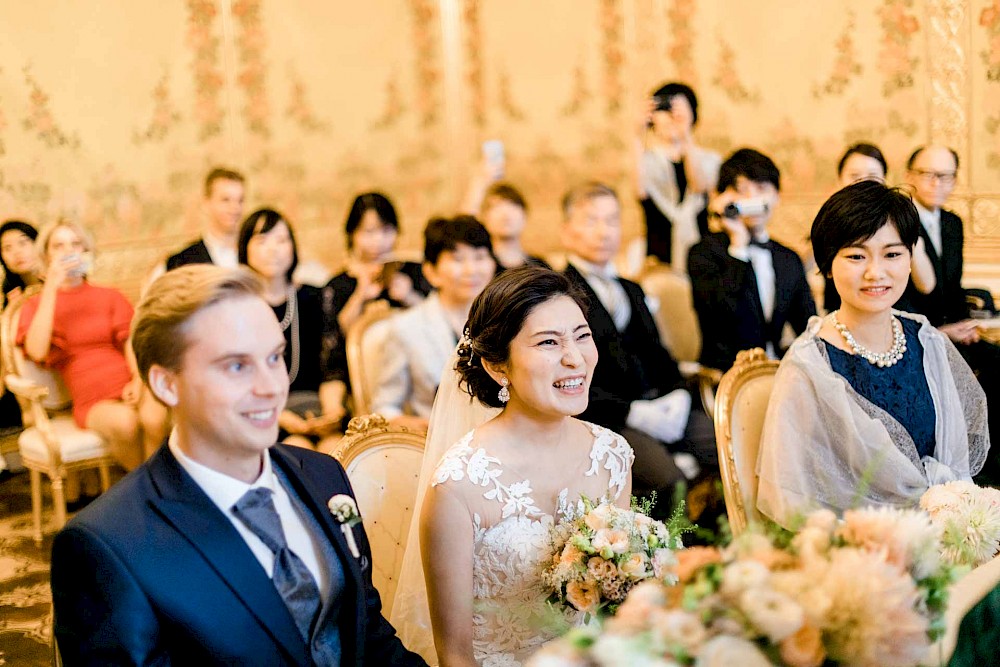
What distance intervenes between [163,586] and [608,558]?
33.5 inches

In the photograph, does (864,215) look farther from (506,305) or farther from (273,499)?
(273,499)

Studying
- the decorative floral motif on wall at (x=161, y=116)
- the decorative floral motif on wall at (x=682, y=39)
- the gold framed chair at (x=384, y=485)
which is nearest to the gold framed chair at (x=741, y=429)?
the gold framed chair at (x=384, y=485)

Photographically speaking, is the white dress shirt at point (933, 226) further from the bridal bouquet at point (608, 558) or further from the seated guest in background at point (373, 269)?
the bridal bouquet at point (608, 558)

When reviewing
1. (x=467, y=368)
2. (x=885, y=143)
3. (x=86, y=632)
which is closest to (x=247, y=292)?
(x=86, y=632)

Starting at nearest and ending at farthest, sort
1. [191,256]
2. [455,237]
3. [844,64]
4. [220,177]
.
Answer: [455,237], [191,256], [220,177], [844,64]

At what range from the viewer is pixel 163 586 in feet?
6.15

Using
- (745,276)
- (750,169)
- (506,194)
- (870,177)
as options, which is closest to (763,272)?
(745,276)

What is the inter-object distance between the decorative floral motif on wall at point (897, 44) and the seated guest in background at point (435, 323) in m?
2.98

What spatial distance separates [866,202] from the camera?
2.95 m

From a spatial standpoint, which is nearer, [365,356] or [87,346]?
[365,356]

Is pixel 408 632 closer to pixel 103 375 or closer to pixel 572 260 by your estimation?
pixel 572 260

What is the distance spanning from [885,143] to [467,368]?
169 inches

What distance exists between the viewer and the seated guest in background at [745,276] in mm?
4680

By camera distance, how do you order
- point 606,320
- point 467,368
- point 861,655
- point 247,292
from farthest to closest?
point 606,320
point 467,368
point 247,292
point 861,655
